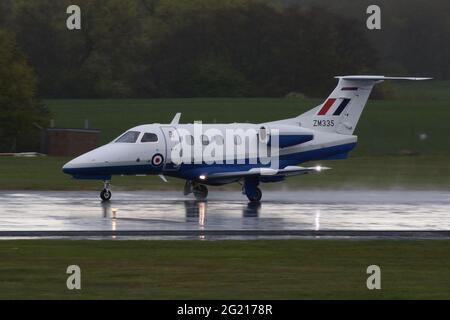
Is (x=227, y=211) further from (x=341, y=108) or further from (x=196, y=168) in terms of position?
(x=341, y=108)

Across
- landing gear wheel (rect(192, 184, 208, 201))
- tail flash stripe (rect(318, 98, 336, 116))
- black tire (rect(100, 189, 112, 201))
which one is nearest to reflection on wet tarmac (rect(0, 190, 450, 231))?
black tire (rect(100, 189, 112, 201))

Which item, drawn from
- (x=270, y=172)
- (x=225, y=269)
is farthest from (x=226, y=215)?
(x=225, y=269)

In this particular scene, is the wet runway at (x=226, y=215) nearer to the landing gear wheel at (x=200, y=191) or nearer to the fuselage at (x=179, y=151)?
the landing gear wheel at (x=200, y=191)

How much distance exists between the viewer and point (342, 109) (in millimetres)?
33844

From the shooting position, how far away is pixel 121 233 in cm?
2344

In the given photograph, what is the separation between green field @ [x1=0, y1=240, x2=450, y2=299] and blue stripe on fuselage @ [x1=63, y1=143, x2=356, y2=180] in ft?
28.9

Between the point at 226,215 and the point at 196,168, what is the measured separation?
433 centimetres

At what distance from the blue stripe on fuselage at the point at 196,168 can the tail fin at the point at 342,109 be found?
2.10ft

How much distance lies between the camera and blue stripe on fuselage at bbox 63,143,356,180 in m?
30.8

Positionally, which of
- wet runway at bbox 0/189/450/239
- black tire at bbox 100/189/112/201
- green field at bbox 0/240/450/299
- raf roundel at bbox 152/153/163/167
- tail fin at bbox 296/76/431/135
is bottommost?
green field at bbox 0/240/450/299

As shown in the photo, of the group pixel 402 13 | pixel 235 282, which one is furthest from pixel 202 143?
pixel 402 13

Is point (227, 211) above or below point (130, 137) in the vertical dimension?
below

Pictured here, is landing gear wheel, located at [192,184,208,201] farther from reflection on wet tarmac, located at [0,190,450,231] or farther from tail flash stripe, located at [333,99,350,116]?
tail flash stripe, located at [333,99,350,116]
